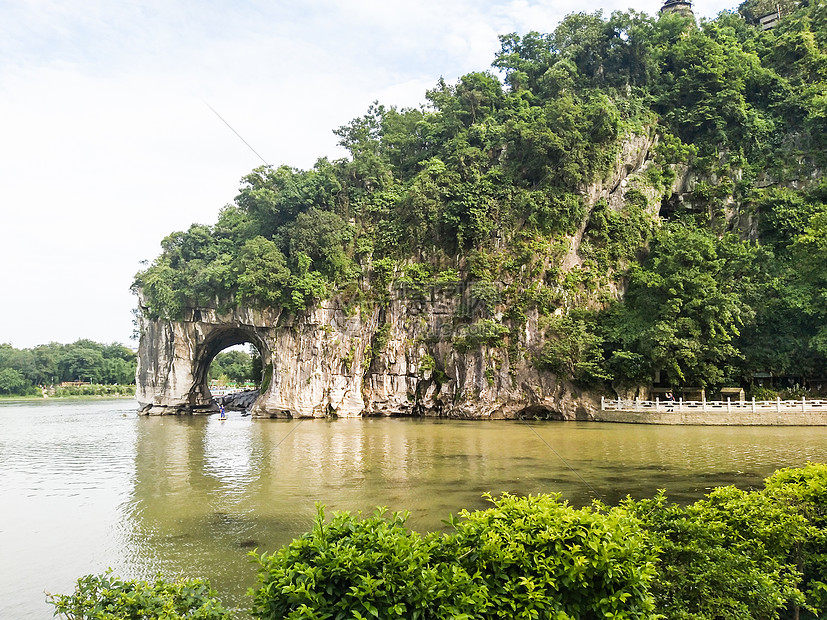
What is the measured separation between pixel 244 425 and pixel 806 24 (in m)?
35.9

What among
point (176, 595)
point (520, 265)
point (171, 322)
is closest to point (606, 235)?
point (520, 265)

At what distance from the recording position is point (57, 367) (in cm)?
6278

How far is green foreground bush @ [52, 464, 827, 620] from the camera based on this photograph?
302 centimetres

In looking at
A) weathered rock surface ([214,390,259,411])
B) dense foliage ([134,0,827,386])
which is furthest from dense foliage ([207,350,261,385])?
dense foliage ([134,0,827,386])

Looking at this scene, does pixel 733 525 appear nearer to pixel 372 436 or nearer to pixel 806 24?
pixel 372 436

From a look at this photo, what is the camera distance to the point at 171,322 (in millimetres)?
31703

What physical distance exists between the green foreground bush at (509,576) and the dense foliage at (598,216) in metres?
20.6

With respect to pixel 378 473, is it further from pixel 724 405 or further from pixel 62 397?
pixel 62 397

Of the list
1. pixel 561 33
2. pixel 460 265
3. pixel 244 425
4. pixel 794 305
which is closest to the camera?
pixel 794 305

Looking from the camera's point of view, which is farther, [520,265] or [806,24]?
[806,24]

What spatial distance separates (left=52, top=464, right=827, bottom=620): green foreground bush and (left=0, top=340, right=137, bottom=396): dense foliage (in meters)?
67.6

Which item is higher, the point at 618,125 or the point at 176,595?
the point at 618,125

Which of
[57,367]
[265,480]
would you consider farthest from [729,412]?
[57,367]

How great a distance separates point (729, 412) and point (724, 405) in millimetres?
455
